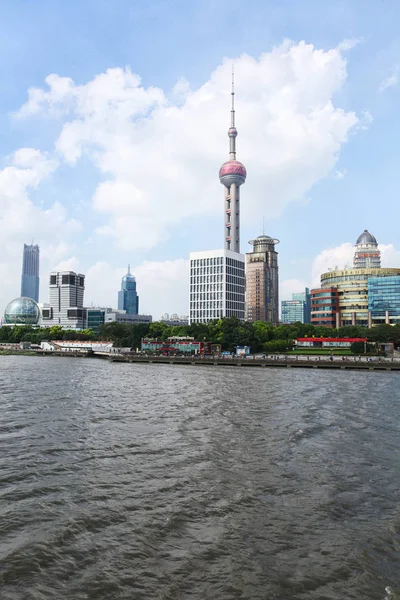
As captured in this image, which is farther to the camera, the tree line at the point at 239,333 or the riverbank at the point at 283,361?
the tree line at the point at 239,333

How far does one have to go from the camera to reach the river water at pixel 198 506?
1560 centimetres

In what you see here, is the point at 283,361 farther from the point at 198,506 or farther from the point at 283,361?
the point at 198,506

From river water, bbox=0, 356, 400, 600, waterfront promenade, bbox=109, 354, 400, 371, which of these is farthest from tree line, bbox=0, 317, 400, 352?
river water, bbox=0, 356, 400, 600

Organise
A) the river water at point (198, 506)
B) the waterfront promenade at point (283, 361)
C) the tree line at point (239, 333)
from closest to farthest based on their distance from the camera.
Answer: the river water at point (198, 506) < the waterfront promenade at point (283, 361) < the tree line at point (239, 333)

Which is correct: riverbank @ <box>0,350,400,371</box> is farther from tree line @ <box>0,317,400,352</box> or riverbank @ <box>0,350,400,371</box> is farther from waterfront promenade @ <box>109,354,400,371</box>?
tree line @ <box>0,317,400,352</box>

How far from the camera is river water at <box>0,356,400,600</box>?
15.6m

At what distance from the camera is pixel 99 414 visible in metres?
45.7

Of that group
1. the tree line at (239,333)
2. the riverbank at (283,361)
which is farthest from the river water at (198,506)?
the tree line at (239,333)

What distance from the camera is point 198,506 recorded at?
21.8 m

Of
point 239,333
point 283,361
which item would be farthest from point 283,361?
point 239,333

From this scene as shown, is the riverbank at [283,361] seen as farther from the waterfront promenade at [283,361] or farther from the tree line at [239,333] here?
the tree line at [239,333]

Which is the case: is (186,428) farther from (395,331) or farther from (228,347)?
(395,331)

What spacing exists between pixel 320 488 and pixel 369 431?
16.4 m

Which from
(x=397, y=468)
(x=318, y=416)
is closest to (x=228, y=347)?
(x=318, y=416)
